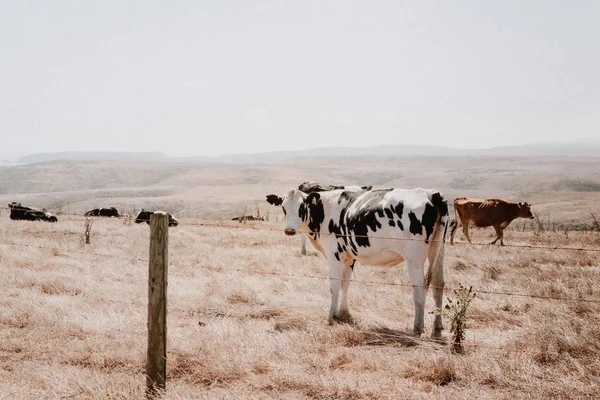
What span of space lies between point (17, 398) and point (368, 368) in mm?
3471

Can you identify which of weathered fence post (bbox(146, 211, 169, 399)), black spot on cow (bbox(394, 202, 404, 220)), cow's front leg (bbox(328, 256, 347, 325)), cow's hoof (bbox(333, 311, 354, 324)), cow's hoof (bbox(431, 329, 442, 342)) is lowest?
cow's hoof (bbox(333, 311, 354, 324))

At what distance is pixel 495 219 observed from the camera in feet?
63.6

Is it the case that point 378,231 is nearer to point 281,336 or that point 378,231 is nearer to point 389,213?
point 389,213

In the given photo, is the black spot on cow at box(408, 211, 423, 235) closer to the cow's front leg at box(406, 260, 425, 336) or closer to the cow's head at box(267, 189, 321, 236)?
the cow's front leg at box(406, 260, 425, 336)

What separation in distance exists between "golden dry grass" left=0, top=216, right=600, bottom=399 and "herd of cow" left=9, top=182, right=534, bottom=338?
651mm

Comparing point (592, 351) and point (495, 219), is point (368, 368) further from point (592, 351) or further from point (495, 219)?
point (495, 219)

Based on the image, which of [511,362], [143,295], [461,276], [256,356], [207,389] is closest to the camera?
[207,389]

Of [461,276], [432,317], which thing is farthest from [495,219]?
[432,317]

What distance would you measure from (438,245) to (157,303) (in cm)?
435

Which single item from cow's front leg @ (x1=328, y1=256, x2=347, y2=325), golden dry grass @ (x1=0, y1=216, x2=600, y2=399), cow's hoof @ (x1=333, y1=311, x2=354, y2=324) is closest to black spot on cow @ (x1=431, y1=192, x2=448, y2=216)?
golden dry grass @ (x1=0, y1=216, x2=600, y2=399)

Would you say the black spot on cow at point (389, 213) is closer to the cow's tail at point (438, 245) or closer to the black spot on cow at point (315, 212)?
the cow's tail at point (438, 245)

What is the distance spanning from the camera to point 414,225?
22.7 ft

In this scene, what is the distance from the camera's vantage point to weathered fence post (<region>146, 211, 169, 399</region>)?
13.9ft

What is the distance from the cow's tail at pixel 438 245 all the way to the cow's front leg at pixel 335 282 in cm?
152
